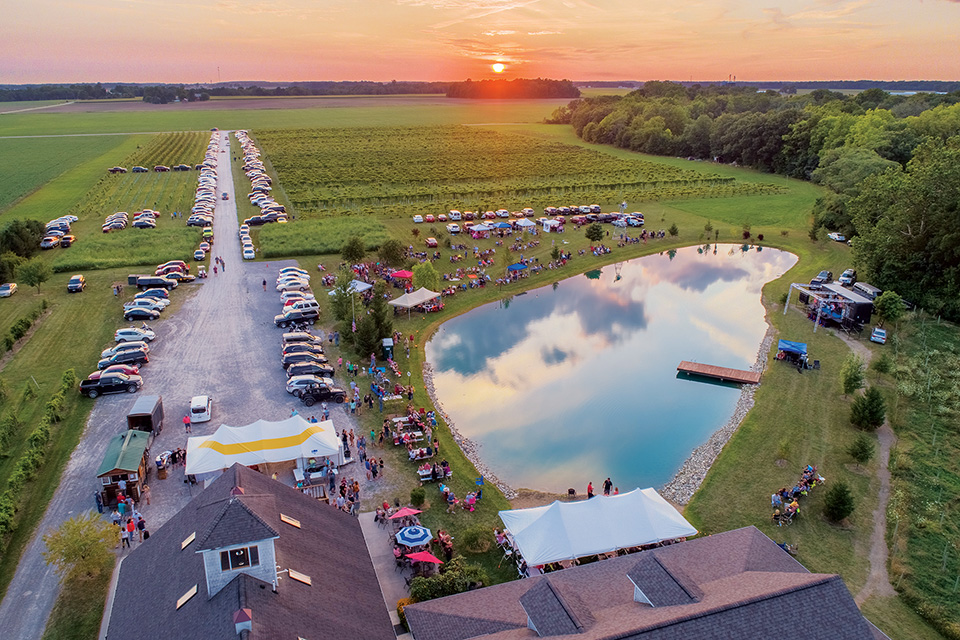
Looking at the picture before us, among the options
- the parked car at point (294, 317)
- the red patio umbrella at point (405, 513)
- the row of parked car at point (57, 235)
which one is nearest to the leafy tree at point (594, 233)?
the parked car at point (294, 317)

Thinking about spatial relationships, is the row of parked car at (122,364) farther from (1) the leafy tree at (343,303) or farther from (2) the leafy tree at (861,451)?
(2) the leafy tree at (861,451)

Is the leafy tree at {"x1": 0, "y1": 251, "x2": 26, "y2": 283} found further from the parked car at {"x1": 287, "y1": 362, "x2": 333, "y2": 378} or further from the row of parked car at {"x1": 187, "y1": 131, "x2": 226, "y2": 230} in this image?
the parked car at {"x1": 287, "y1": 362, "x2": 333, "y2": 378}

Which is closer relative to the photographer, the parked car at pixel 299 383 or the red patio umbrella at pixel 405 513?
the red patio umbrella at pixel 405 513

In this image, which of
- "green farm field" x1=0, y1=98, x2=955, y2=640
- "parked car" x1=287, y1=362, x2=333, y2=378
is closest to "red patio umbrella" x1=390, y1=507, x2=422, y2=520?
"green farm field" x1=0, y1=98, x2=955, y2=640

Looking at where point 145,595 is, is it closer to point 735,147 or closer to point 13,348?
point 13,348

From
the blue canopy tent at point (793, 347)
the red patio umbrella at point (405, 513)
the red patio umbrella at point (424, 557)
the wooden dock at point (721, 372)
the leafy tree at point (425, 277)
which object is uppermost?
the leafy tree at point (425, 277)

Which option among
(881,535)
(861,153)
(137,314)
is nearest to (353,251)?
(137,314)

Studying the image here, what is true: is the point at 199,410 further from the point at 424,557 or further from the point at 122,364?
the point at 424,557

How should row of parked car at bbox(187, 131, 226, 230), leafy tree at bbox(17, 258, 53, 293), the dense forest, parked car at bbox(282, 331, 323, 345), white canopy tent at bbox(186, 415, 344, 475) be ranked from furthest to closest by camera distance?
1. row of parked car at bbox(187, 131, 226, 230)
2. the dense forest
3. leafy tree at bbox(17, 258, 53, 293)
4. parked car at bbox(282, 331, 323, 345)
5. white canopy tent at bbox(186, 415, 344, 475)

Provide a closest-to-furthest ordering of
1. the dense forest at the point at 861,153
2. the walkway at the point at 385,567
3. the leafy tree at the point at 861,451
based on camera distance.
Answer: the walkway at the point at 385,567 → the leafy tree at the point at 861,451 → the dense forest at the point at 861,153
